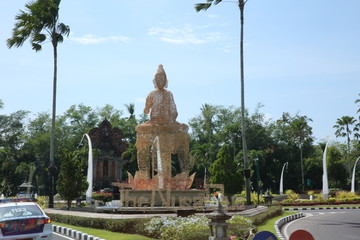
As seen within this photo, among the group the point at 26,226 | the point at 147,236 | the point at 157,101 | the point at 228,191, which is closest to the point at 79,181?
the point at 157,101

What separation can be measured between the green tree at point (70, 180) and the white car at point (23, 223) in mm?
15976

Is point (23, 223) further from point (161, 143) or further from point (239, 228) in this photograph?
point (161, 143)

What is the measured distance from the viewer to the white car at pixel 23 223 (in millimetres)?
9828

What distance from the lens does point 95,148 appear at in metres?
53.0

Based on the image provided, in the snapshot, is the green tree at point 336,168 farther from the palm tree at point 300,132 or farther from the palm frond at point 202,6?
the palm frond at point 202,6

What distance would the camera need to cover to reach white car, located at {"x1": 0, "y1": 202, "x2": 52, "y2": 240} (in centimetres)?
983

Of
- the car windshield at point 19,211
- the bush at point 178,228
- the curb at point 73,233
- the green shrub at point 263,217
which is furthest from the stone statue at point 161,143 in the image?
the car windshield at point 19,211

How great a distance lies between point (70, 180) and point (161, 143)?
6075mm

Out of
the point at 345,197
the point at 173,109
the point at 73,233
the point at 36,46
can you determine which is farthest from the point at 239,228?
the point at 345,197

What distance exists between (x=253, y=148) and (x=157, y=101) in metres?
37.7

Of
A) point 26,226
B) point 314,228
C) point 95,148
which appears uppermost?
point 95,148

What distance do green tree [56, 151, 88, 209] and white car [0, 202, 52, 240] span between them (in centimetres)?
1598

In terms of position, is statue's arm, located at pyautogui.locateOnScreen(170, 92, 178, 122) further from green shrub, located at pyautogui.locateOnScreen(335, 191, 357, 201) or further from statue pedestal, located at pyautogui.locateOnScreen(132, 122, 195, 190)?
green shrub, located at pyautogui.locateOnScreen(335, 191, 357, 201)

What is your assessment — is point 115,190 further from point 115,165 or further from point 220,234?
point 220,234
